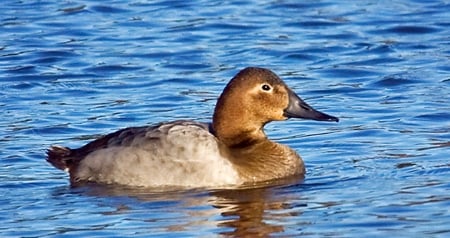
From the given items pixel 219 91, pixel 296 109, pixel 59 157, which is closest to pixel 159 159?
pixel 59 157

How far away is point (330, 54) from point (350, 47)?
476 mm

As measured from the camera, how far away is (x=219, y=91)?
1538 cm

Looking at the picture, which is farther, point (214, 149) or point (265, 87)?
point (265, 87)

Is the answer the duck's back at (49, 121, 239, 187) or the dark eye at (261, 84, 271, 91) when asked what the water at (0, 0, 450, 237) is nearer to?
the duck's back at (49, 121, 239, 187)

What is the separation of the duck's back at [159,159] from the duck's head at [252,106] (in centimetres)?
20

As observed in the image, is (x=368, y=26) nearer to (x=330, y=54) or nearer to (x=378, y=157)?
(x=330, y=54)

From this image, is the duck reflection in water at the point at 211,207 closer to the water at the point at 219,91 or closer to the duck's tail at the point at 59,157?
the water at the point at 219,91

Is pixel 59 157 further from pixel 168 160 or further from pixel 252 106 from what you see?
pixel 252 106

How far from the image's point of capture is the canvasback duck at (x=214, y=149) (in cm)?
1189

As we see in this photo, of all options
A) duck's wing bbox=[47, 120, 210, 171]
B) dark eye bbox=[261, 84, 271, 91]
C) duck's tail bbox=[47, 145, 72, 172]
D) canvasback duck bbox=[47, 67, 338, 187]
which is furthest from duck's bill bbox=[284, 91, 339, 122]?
duck's tail bbox=[47, 145, 72, 172]

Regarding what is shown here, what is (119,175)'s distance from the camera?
40.0 ft

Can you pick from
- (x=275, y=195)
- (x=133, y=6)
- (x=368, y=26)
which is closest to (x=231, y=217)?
(x=275, y=195)

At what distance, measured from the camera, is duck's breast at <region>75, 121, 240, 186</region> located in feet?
38.9

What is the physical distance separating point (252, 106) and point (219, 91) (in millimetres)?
3165
